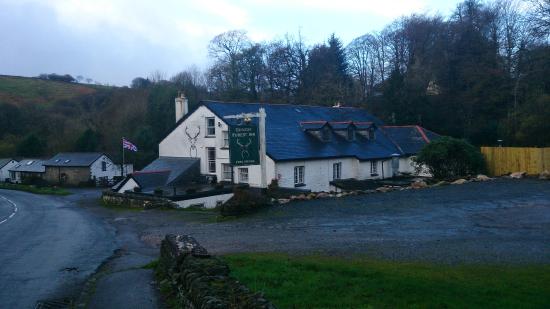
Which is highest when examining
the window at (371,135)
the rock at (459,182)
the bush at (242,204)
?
the window at (371,135)

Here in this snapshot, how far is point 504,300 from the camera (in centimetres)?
751

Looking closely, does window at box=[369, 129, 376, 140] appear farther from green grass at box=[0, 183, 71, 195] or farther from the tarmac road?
green grass at box=[0, 183, 71, 195]

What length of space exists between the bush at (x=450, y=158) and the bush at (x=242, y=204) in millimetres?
14110

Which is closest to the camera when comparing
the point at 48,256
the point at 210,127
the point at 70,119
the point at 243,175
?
the point at 48,256

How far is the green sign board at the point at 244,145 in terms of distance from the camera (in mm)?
23359

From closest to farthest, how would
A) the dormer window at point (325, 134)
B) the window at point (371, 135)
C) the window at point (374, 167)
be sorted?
the dormer window at point (325, 134) < the window at point (374, 167) < the window at point (371, 135)

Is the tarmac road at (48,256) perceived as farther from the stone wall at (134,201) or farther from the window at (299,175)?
the window at (299,175)

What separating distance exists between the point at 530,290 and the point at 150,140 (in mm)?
60389

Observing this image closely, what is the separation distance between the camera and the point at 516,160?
34031mm

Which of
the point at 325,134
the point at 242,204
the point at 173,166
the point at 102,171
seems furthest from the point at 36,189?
the point at 242,204

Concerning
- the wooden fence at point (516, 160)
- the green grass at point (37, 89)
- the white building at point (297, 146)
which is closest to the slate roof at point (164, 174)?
the white building at point (297, 146)

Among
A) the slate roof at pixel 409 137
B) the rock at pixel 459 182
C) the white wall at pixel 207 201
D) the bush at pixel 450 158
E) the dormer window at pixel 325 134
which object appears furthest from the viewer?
the slate roof at pixel 409 137

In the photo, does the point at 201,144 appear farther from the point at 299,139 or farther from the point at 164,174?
the point at 299,139

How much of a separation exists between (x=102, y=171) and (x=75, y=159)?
153 inches
